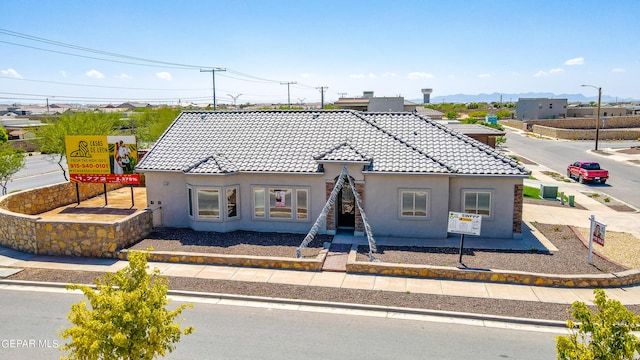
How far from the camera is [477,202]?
20.0 meters

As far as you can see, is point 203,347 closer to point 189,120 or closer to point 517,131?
point 189,120

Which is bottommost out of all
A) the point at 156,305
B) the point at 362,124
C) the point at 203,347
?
the point at 203,347

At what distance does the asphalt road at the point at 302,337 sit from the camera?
447 inches

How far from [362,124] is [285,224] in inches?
253

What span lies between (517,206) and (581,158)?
35.5 metres

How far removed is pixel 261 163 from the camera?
70.5ft

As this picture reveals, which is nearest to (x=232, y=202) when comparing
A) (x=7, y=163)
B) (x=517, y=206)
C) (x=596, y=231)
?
(x=517, y=206)

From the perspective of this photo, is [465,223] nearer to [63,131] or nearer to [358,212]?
[358,212]

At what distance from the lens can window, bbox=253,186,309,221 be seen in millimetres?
21078

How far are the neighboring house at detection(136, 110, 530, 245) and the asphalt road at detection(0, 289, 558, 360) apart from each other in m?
7.39

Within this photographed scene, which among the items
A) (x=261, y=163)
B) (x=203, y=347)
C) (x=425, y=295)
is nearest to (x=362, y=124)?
Answer: (x=261, y=163)

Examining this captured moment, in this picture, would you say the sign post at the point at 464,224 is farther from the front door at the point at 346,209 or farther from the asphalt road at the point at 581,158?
the asphalt road at the point at 581,158

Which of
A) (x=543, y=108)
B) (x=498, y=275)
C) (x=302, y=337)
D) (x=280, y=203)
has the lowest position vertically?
(x=302, y=337)

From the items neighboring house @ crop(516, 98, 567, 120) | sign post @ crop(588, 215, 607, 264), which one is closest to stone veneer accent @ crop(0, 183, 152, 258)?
sign post @ crop(588, 215, 607, 264)
